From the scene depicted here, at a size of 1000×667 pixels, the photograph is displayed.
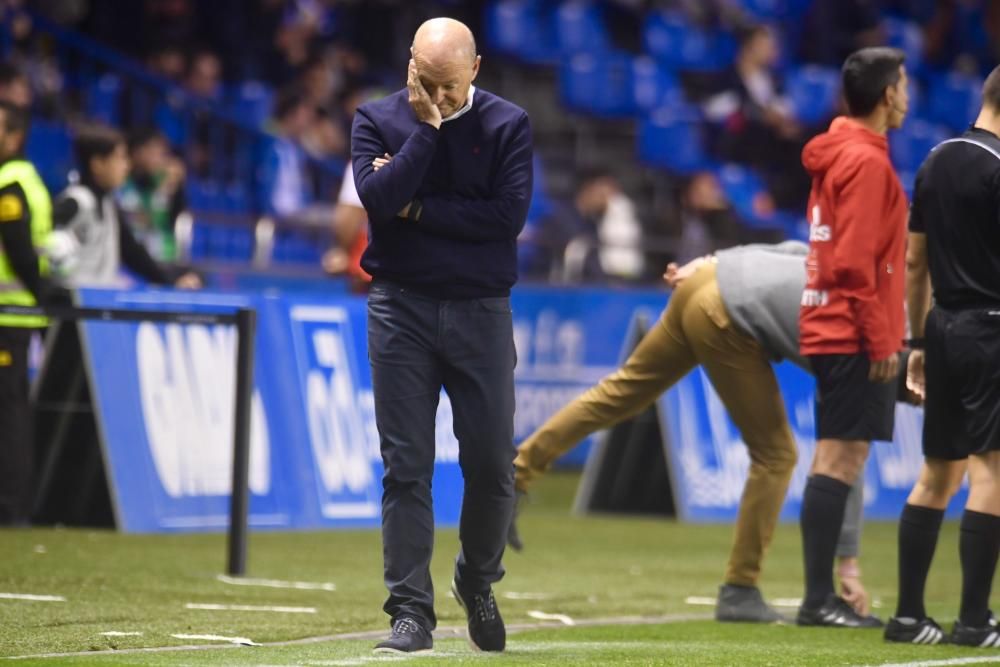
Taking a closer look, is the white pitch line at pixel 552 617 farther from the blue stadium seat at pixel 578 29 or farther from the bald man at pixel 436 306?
the blue stadium seat at pixel 578 29

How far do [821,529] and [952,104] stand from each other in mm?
20537

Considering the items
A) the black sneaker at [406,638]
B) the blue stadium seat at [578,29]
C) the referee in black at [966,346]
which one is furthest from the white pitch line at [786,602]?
the blue stadium seat at [578,29]

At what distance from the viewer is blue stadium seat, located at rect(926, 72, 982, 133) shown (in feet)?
90.8

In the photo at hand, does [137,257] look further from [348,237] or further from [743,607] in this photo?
[743,607]

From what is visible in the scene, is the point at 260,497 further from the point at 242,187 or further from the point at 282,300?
the point at 242,187

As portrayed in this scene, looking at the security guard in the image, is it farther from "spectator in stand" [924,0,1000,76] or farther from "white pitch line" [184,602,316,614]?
"spectator in stand" [924,0,1000,76]

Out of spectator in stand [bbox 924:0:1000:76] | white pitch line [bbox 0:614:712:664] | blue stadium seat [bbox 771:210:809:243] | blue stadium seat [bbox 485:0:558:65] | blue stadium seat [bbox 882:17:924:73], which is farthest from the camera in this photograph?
spectator in stand [bbox 924:0:1000:76]

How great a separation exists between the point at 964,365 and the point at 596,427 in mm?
2432

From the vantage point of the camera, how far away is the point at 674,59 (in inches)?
1005

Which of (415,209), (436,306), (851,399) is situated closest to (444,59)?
(415,209)

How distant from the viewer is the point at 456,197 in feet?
21.6

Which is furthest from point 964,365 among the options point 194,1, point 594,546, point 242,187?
point 194,1

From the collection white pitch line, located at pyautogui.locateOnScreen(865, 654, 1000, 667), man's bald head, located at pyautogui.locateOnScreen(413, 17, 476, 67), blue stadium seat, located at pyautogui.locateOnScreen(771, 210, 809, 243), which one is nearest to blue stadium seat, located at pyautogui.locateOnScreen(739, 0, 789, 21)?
blue stadium seat, located at pyautogui.locateOnScreen(771, 210, 809, 243)

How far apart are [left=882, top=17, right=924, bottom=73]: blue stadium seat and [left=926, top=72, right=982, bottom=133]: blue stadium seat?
Answer: 55cm
